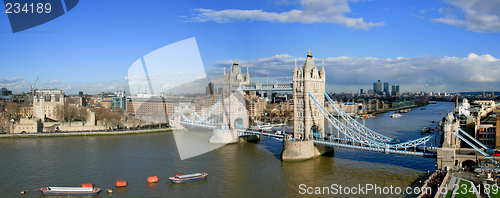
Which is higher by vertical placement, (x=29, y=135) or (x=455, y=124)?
(x=455, y=124)

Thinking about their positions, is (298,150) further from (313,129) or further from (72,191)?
(72,191)

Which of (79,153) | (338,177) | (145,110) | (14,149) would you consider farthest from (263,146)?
(145,110)

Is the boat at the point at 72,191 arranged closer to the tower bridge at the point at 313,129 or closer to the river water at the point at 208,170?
the river water at the point at 208,170

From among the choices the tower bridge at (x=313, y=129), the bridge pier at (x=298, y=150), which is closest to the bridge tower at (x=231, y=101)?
the tower bridge at (x=313, y=129)

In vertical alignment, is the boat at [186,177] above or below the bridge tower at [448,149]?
below

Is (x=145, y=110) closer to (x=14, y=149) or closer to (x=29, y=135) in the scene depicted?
(x=29, y=135)

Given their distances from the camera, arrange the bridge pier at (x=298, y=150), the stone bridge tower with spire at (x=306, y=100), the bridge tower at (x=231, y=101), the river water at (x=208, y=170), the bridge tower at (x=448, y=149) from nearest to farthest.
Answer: the bridge tower at (x=448, y=149), the river water at (x=208, y=170), the bridge pier at (x=298, y=150), the stone bridge tower with spire at (x=306, y=100), the bridge tower at (x=231, y=101)

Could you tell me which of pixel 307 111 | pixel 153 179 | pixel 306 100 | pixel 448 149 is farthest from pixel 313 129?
pixel 153 179
